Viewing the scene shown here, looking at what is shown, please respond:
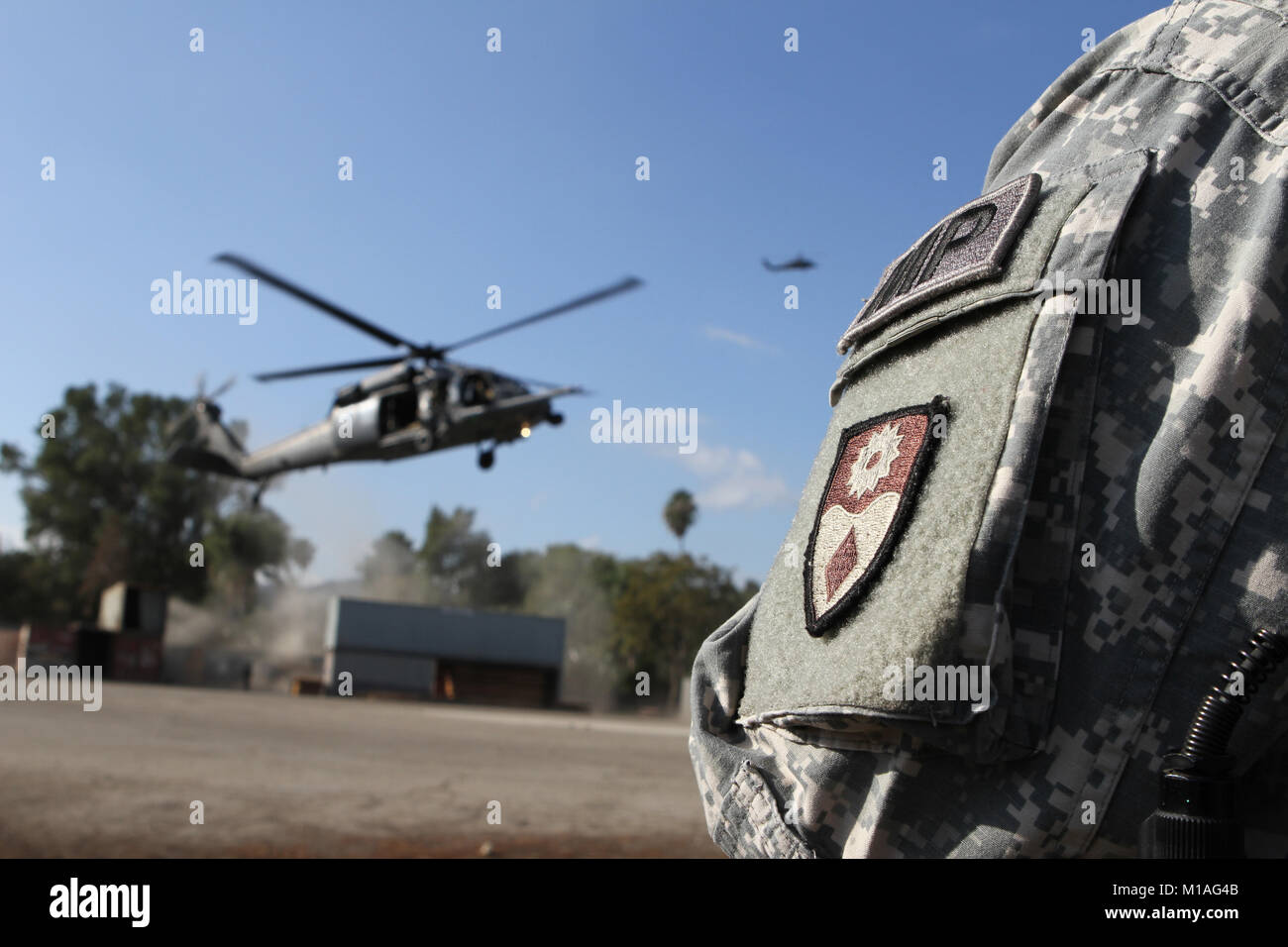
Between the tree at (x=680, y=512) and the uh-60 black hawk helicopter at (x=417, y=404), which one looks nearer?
the uh-60 black hawk helicopter at (x=417, y=404)

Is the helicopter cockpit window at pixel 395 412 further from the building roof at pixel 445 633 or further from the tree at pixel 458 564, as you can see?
the tree at pixel 458 564

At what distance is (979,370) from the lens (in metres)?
1.13

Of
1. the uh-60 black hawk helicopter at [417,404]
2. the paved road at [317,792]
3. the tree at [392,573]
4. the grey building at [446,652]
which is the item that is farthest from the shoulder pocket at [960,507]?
the tree at [392,573]

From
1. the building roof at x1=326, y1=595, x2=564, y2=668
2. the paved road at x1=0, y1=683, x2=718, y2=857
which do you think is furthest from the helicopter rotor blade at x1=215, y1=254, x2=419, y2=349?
the building roof at x1=326, y1=595, x2=564, y2=668

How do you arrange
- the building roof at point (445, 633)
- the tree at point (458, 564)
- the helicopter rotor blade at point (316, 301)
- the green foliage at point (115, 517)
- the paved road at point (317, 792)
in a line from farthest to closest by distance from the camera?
1. the tree at point (458, 564)
2. the green foliage at point (115, 517)
3. the building roof at point (445, 633)
4. the helicopter rotor blade at point (316, 301)
5. the paved road at point (317, 792)

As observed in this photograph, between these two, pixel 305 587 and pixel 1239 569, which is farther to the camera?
pixel 305 587

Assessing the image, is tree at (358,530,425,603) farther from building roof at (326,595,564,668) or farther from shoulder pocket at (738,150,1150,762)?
shoulder pocket at (738,150,1150,762)

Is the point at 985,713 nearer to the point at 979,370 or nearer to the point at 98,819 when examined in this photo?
the point at 979,370

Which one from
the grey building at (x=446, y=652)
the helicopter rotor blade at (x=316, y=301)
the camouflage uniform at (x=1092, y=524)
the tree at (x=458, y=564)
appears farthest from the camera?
the tree at (x=458, y=564)

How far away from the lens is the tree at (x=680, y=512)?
6619cm

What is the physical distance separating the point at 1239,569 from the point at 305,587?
7826 cm

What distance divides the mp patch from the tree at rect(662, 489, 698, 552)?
64444 mm

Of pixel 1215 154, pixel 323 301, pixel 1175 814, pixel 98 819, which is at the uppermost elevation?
pixel 323 301
